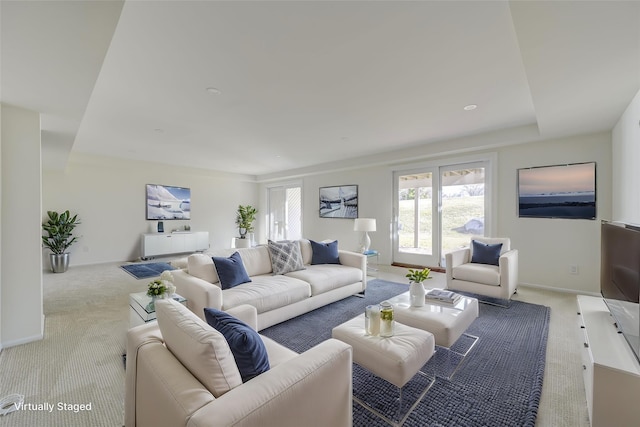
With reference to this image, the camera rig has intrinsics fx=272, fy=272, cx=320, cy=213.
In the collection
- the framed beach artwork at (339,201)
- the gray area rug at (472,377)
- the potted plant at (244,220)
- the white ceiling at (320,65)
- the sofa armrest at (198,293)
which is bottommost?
the gray area rug at (472,377)

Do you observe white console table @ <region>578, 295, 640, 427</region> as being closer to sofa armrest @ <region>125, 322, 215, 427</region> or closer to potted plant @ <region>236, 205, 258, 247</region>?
sofa armrest @ <region>125, 322, 215, 427</region>

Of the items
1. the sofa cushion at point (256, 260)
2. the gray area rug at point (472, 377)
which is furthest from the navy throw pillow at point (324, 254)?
the gray area rug at point (472, 377)

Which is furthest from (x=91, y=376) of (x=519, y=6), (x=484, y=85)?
(x=484, y=85)

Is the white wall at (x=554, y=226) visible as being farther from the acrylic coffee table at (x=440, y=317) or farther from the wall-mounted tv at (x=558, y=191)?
the acrylic coffee table at (x=440, y=317)

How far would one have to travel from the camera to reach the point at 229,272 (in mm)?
2846

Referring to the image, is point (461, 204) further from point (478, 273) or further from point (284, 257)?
point (284, 257)

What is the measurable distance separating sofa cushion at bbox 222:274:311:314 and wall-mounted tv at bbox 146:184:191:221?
17.0 ft

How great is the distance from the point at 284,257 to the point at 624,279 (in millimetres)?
2998

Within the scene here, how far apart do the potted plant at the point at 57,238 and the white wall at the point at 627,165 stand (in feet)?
27.8

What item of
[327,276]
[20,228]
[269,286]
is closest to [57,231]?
[20,228]

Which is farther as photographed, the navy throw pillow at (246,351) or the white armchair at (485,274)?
the white armchair at (485,274)

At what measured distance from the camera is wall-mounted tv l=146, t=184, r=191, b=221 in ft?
22.7

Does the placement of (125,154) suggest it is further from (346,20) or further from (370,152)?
(346,20)

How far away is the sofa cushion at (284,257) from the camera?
11.3 feet
